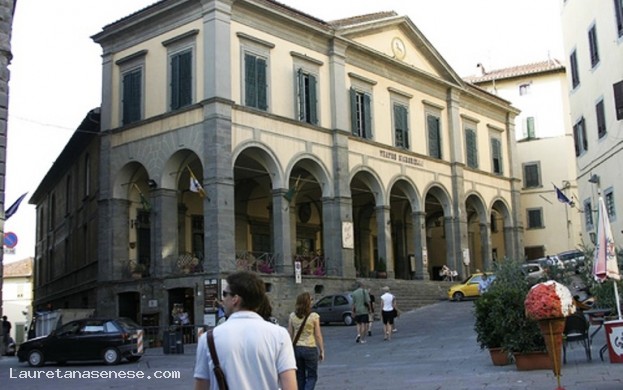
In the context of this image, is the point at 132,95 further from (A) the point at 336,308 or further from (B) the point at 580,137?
(B) the point at 580,137

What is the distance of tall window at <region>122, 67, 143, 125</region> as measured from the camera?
31.3 metres

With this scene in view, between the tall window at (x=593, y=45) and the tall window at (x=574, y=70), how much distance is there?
2.06m

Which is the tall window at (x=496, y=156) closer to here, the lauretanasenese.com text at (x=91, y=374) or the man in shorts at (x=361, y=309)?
the man in shorts at (x=361, y=309)

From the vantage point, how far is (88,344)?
2097 cm

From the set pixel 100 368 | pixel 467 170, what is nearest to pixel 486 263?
pixel 467 170

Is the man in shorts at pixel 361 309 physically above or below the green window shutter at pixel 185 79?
below

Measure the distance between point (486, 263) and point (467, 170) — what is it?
5290 millimetres

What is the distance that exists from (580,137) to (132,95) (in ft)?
59.0

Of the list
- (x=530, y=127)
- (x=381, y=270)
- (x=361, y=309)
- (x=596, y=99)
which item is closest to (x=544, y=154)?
(x=530, y=127)

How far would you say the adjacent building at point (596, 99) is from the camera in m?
26.8

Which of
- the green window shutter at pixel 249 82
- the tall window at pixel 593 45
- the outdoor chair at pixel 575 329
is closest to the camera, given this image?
the outdoor chair at pixel 575 329

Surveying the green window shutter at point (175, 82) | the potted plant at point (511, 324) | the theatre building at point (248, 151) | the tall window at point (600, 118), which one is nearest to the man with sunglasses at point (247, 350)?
the potted plant at point (511, 324)

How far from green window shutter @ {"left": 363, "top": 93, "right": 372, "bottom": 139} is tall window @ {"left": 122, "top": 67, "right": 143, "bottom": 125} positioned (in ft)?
32.6

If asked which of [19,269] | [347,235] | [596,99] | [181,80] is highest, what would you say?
[181,80]
